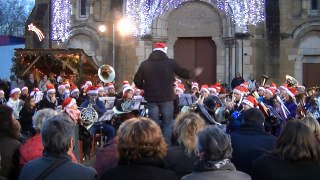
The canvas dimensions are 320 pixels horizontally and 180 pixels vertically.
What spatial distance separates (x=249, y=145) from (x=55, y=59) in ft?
57.8

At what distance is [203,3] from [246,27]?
2.47 metres

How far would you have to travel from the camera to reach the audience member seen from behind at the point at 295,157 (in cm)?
477

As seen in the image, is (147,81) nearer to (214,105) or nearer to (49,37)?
(214,105)

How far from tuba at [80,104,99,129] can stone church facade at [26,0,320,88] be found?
14253 mm

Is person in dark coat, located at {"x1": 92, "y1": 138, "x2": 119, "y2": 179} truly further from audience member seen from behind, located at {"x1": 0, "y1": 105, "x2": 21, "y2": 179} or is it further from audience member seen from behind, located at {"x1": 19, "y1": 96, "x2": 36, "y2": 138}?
audience member seen from behind, located at {"x1": 19, "y1": 96, "x2": 36, "y2": 138}

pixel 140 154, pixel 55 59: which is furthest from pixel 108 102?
pixel 140 154

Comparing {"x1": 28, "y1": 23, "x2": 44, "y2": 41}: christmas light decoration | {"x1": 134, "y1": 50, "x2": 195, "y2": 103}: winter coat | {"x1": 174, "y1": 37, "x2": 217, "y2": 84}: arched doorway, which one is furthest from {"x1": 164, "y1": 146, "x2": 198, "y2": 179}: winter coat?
{"x1": 28, "y1": 23, "x2": 44, "y2": 41}: christmas light decoration

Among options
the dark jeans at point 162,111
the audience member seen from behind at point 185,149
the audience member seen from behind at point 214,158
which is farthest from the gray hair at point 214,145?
the dark jeans at point 162,111

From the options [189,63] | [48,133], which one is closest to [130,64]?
[189,63]

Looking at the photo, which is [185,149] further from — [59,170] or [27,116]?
[27,116]

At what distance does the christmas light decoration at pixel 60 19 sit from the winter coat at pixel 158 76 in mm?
18090

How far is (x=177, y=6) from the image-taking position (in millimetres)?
26656

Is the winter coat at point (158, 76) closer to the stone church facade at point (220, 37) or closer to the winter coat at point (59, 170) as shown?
A: the winter coat at point (59, 170)

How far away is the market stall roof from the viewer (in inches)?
887
